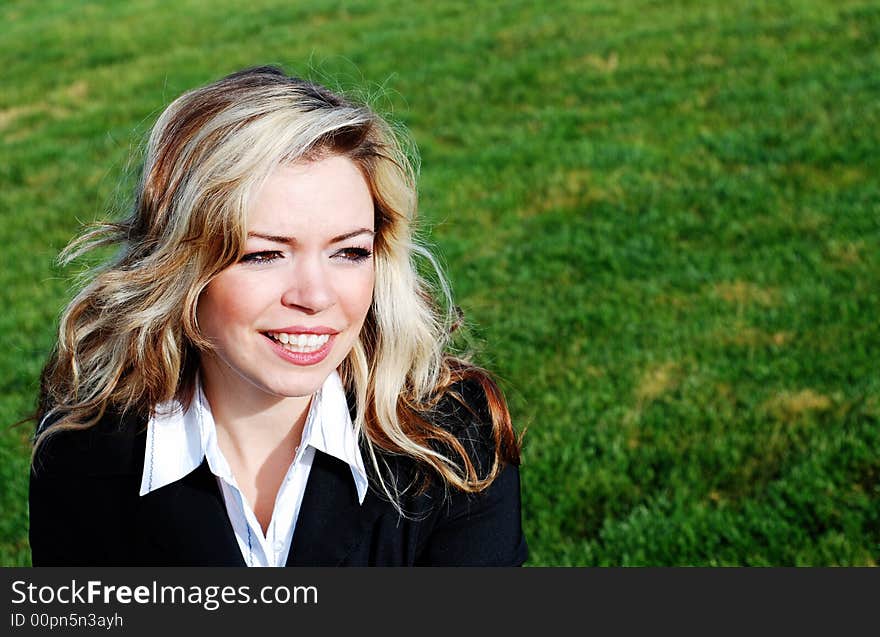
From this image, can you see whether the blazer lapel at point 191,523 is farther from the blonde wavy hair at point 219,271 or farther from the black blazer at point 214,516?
the blonde wavy hair at point 219,271

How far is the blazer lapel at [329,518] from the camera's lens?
8.77 feet

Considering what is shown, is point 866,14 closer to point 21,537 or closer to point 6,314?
point 6,314

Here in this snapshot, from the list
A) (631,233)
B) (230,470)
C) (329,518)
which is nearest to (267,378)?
(230,470)

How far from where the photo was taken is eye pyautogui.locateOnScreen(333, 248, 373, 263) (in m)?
2.65

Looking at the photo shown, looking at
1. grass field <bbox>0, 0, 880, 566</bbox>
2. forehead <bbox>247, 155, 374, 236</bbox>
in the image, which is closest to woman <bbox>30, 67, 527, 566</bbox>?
forehead <bbox>247, 155, 374, 236</bbox>

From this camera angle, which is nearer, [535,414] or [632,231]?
[535,414]

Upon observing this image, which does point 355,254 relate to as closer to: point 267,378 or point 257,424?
point 267,378

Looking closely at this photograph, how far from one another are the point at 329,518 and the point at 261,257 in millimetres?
732

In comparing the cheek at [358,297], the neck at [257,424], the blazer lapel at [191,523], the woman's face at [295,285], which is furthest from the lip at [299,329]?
the blazer lapel at [191,523]

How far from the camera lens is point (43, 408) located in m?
3.06

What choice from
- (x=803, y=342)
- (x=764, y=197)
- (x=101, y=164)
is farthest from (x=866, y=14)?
(x=101, y=164)

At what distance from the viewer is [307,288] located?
2492 mm

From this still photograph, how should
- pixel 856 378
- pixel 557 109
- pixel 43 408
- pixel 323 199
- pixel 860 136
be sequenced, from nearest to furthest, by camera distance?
pixel 323 199, pixel 43 408, pixel 856 378, pixel 860 136, pixel 557 109

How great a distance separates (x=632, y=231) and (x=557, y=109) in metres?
2.53
